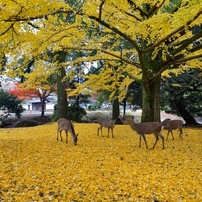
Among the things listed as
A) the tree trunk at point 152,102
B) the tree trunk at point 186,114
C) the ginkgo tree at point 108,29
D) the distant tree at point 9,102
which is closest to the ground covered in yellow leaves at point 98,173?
the ginkgo tree at point 108,29

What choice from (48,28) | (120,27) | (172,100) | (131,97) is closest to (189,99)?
(172,100)

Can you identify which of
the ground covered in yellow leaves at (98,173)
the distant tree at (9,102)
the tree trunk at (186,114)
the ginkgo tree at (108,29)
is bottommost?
the ground covered in yellow leaves at (98,173)

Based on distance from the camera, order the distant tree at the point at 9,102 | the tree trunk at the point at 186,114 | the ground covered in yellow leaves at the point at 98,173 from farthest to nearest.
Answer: the distant tree at the point at 9,102 < the tree trunk at the point at 186,114 < the ground covered in yellow leaves at the point at 98,173

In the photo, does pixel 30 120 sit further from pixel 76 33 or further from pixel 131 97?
pixel 76 33

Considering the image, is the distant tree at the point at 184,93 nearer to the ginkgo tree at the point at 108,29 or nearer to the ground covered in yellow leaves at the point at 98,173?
the ginkgo tree at the point at 108,29

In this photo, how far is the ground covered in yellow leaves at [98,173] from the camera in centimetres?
301

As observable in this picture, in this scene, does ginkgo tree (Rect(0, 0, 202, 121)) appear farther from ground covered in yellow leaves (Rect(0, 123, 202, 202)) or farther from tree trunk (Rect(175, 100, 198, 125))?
tree trunk (Rect(175, 100, 198, 125))

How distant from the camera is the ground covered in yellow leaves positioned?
301 centimetres

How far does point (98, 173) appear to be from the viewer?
3779mm

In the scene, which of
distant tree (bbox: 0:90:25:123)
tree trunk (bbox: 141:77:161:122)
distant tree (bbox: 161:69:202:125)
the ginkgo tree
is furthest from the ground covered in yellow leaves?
distant tree (bbox: 0:90:25:123)

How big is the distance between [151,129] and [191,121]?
9.59 m

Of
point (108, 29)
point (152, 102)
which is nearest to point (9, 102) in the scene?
point (152, 102)

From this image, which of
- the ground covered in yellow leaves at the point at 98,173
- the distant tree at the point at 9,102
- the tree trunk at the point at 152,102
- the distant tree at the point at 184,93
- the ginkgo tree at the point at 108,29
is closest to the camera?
the ground covered in yellow leaves at the point at 98,173

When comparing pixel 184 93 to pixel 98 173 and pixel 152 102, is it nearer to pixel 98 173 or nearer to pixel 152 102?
pixel 152 102
